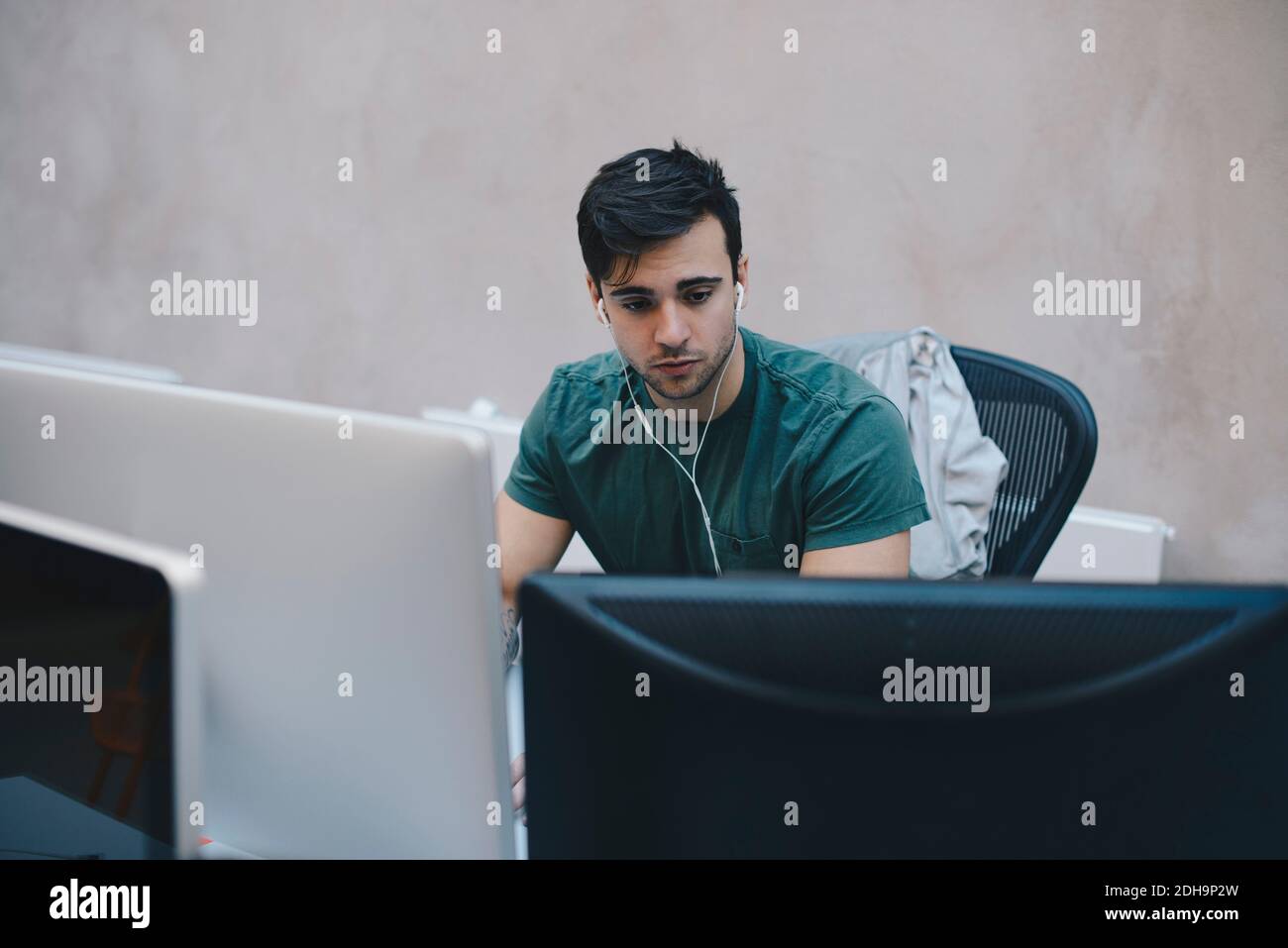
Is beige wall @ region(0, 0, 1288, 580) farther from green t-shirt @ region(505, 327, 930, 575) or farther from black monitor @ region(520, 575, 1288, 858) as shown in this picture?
black monitor @ region(520, 575, 1288, 858)

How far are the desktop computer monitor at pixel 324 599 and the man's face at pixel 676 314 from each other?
2.30ft

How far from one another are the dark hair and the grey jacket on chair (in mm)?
372

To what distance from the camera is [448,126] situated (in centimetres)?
295

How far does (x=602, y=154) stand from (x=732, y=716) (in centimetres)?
242

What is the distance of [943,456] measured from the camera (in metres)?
1.66

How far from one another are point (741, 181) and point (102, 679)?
2.23 m

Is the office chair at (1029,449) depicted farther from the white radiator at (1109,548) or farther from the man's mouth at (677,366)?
the white radiator at (1109,548)

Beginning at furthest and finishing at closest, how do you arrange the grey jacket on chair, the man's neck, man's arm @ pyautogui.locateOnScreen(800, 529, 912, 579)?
the grey jacket on chair
the man's neck
man's arm @ pyautogui.locateOnScreen(800, 529, 912, 579)

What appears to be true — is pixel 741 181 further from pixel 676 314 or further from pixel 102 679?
pixel 102 679

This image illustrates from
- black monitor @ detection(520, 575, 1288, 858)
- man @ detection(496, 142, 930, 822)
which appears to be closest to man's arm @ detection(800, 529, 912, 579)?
man @ detection(496, 142, 930, 822)

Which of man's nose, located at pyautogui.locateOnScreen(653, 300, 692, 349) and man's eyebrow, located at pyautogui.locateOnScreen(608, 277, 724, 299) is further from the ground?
man's eyebrow, located at pyautogui.locateOnScreen(608, 277, 724, 299)

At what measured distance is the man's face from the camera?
4.77 feet

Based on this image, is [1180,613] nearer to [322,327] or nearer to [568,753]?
[568,753]
